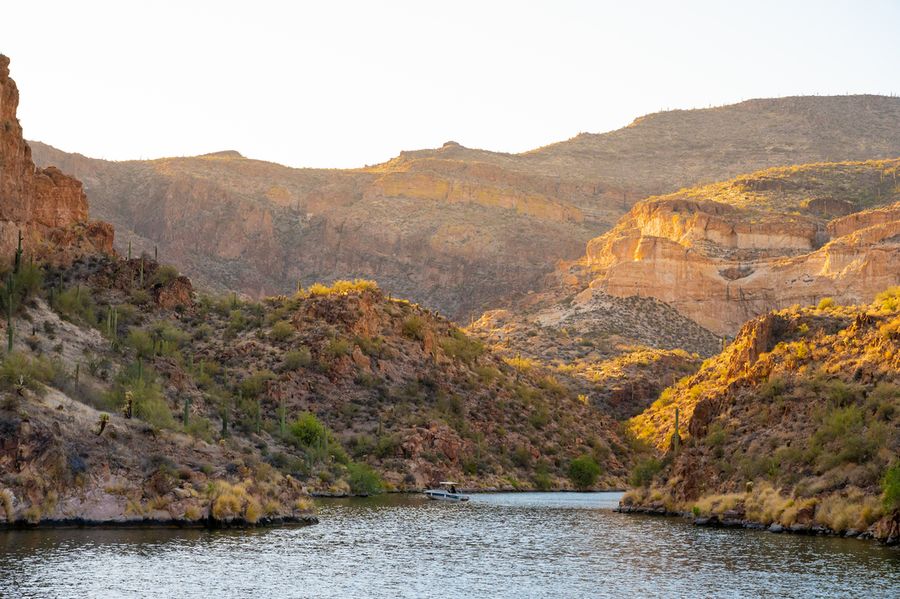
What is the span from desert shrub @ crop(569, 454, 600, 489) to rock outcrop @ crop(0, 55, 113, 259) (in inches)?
1319

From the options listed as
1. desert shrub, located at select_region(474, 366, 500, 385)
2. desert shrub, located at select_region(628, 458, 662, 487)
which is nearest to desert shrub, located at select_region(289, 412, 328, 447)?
desert shrub, located at select_region(628, 458, 662, 487)

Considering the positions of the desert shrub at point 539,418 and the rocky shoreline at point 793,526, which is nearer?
the rocky shoreline at point 793,526

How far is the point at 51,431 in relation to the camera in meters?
50.4

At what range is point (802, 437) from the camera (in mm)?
58094

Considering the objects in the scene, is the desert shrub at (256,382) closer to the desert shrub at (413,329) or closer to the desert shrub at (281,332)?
the desert shrub at (281,332)

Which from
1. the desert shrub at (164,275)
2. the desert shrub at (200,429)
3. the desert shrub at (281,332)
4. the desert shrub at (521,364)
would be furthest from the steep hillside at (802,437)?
the desert shrub at (521,364)

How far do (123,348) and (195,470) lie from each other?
20509mm

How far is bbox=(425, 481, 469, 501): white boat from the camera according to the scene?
255ft

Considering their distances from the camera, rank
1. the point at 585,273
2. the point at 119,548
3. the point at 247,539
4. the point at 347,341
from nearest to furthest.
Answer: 1. the point at 119,548
2. the point at 247,539
3. the point at 347,341
4. the point at 585,273

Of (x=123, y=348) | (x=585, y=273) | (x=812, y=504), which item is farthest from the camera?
(x=585, y=273)

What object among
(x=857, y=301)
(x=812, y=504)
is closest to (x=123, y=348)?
(x=812, y=504)

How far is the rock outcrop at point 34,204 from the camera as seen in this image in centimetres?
7519

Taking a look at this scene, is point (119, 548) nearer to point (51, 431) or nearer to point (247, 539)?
point (247, 539)

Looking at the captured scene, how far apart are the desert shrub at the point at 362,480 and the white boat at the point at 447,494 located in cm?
295
